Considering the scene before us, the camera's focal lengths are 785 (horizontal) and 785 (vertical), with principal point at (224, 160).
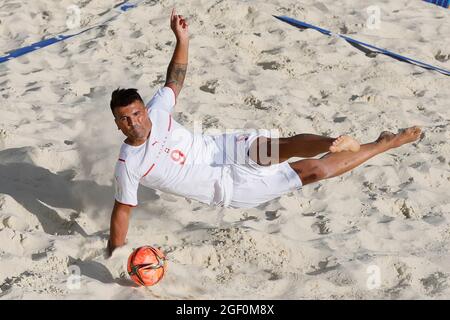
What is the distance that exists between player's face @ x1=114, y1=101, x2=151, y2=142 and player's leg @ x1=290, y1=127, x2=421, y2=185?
3.02 ft

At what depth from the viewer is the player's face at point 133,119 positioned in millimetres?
3961

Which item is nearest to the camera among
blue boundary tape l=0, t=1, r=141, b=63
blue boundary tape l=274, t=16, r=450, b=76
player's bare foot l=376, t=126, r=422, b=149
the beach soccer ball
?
the beach soccer ball

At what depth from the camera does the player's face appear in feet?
13.0

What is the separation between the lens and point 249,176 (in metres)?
4.33

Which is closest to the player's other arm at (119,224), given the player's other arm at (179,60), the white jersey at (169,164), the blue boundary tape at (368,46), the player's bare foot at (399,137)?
the white jersey at (169,164)

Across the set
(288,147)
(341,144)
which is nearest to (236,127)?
(288,147)

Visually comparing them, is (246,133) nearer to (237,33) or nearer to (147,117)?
(147,117)

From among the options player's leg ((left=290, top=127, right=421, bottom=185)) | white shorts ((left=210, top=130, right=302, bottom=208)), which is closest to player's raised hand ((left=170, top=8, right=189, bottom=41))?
white shorts ((left=210, top=130, right=302, bottom=208))

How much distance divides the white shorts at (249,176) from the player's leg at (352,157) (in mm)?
103

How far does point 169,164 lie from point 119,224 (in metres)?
0.42

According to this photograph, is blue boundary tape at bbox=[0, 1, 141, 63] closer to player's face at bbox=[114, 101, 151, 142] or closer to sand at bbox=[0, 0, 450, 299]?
sand at bbox=[0, 0, 450, 299]

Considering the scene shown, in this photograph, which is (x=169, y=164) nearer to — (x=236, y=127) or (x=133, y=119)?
(x=133, y=119)

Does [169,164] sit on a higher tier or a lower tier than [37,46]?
higher

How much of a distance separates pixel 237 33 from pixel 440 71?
1.82m
